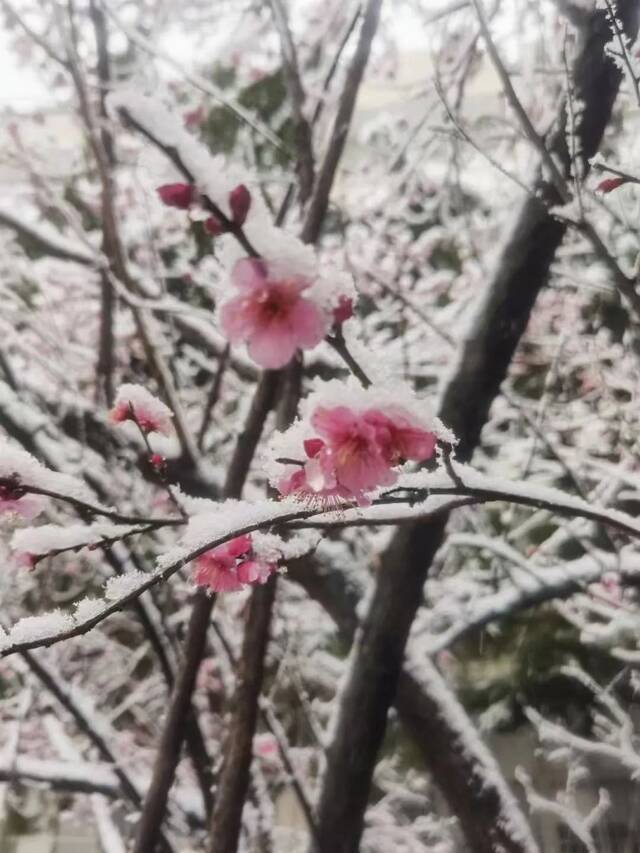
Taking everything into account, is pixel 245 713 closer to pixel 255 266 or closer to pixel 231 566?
pixel 231 566


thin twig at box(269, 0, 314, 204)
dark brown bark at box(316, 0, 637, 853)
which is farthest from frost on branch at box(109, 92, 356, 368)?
thin twig at box(269, 0, 314, 204)

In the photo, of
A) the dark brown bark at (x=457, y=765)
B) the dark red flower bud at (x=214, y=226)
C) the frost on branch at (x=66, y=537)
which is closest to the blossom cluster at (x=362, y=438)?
the dark red flower bud at (x=214, y=226)

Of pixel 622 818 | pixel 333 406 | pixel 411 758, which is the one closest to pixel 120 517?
pixel 333 406

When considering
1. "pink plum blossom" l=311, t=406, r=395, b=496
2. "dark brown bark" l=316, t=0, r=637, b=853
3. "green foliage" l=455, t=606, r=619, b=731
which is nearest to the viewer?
"pink plum blossom" l=311, t=406, r=395, b=496

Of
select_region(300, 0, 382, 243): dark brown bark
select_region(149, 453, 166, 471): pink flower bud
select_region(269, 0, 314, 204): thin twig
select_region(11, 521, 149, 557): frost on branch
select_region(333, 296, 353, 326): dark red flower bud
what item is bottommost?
select_region(11, 521, 149, 557): frost on branch

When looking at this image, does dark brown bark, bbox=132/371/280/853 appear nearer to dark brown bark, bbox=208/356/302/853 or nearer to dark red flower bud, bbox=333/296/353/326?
dark brown bark, bbox=208/356/302/853

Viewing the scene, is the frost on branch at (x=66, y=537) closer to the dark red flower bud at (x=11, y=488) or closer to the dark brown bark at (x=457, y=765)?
the dark red flower bud at (x=11, y=488)
